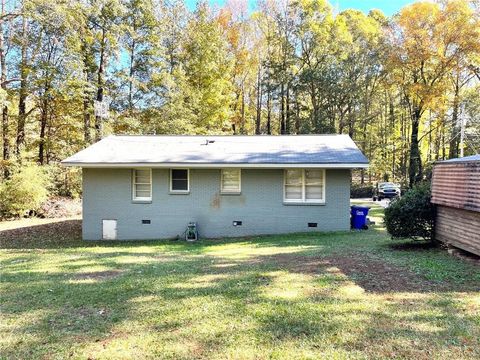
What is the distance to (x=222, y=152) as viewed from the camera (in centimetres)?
1362

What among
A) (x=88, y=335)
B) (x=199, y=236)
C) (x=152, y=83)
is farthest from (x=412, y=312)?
(x=152, y=83)

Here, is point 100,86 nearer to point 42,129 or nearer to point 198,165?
point 42,129

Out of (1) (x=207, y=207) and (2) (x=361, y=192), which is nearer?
(1) (x=207, y=207)

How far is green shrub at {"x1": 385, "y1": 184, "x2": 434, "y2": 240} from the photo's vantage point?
862cm

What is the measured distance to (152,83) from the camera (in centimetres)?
2375

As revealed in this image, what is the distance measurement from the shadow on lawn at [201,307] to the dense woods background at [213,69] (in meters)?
15.1

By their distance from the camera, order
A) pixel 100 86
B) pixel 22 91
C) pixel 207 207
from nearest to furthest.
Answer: pixel 207 207 → pixel 22 91 → pixel 100 86

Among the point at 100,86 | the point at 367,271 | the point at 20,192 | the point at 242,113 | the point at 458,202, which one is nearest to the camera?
the point at 367,271

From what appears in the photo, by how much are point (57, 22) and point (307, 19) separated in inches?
792

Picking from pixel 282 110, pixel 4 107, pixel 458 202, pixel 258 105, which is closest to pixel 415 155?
pixel 282 110

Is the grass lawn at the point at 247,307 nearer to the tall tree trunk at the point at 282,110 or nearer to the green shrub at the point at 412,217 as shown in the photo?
the green shrub at the point at 412,217

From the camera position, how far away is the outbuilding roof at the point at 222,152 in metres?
12.5

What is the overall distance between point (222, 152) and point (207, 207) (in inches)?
86.6

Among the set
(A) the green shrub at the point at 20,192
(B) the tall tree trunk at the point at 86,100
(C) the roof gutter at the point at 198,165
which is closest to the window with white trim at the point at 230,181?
(C) the roof gutter at the point at 198,165
